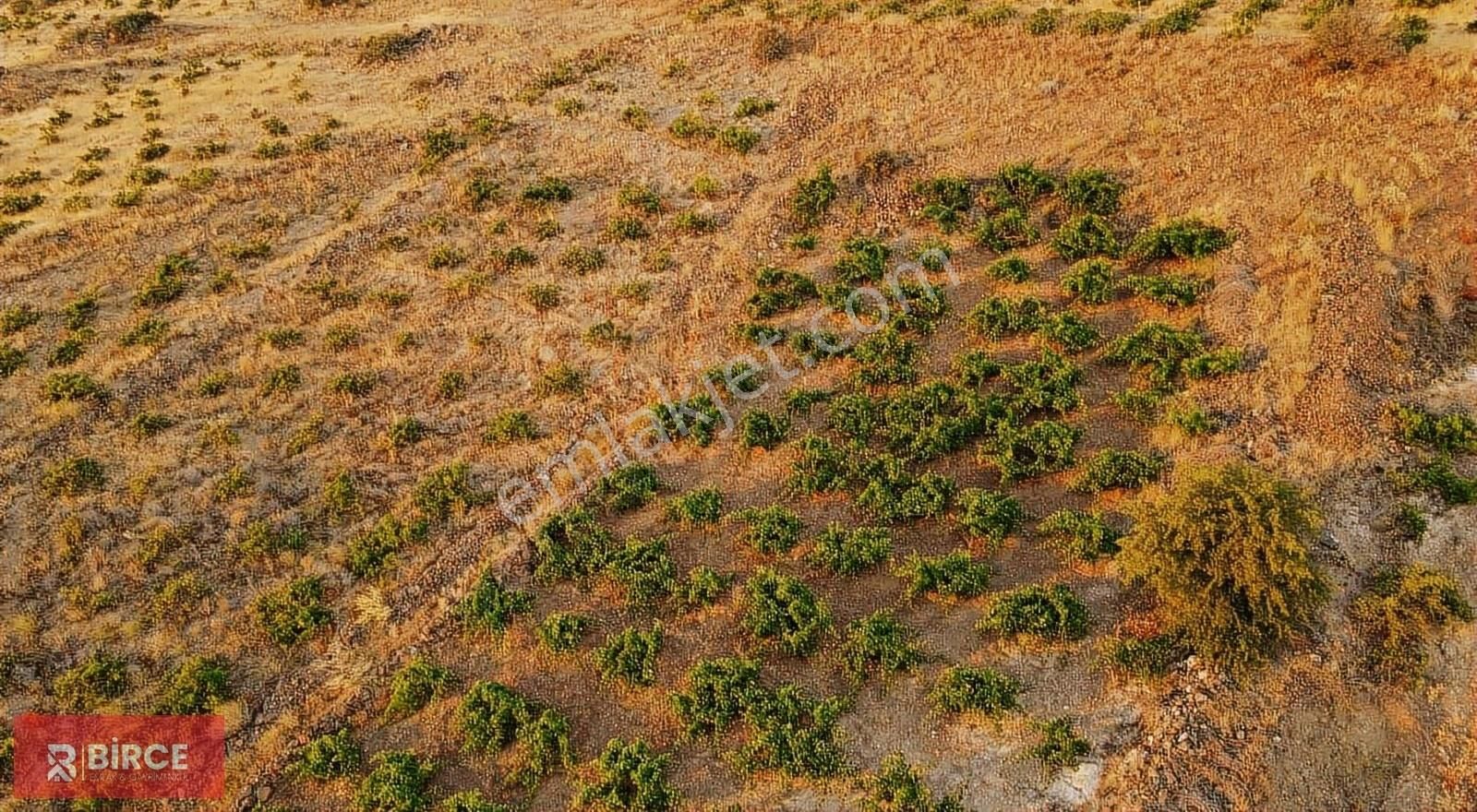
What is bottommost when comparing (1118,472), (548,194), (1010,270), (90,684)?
(90,684)

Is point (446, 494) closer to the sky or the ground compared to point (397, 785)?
closer to the sky

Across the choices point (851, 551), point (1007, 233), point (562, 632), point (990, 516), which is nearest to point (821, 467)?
point (851, 551)

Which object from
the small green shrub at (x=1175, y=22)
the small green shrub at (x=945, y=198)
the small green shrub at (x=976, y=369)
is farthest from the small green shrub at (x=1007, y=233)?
the small green shrub at (x=1175, y=22)

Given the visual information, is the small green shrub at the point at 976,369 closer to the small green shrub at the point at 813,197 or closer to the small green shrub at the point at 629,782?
the small green shrub at the point at 813,197

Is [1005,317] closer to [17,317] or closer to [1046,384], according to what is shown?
[1046,384]

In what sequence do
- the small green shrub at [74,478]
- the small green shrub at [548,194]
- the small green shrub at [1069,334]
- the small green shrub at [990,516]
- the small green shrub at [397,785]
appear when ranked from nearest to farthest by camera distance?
1. the small green shrub at [397,785]
2. the small green shrub at [990,516]
3. the small green shrub at [74,478]
4. the small green shrub at [1069,334]
5. the small green shrub at [548,194]

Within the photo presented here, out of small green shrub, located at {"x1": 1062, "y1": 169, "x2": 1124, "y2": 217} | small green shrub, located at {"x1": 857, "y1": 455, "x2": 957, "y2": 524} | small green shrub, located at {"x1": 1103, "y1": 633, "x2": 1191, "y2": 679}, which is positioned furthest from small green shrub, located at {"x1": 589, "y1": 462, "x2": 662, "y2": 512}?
small green shrub, located at {"x1": 1062, "y1": 169, "x2": 1124, "y2": 217}

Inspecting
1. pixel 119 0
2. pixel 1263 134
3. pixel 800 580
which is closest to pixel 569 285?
pixel 800 580
